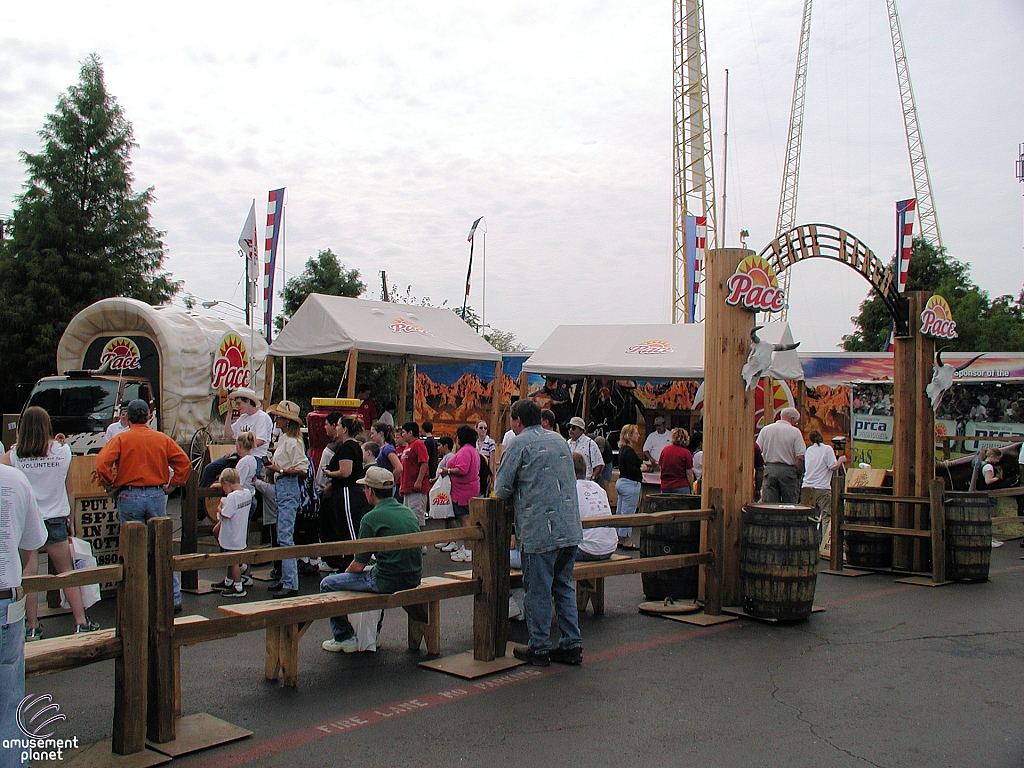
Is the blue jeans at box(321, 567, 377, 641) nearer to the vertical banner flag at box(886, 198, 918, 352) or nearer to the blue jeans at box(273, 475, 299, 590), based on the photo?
the blue jeans at box(273, 475, 299, 590)

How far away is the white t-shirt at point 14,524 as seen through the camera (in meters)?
3.63

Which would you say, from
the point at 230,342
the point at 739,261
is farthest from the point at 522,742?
the point at 230,342

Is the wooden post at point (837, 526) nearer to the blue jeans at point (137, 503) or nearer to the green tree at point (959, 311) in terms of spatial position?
the blue jeans at point (137, 503)

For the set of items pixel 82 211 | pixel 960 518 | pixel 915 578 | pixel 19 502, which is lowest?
pixel 915 578

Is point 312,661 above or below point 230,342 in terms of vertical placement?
below

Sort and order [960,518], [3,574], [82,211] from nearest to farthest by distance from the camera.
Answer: [3,574] → [960,518] → [82,211]

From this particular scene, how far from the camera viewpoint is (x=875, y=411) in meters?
21.1

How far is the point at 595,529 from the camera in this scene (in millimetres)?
7891

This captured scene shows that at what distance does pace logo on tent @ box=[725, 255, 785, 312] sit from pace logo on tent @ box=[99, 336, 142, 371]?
497 inches

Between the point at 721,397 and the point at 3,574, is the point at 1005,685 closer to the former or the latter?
the point at 721,397

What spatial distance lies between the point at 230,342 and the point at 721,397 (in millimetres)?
11865

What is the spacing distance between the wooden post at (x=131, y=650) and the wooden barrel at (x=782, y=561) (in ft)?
16.6

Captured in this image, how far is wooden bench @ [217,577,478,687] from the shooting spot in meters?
5.31

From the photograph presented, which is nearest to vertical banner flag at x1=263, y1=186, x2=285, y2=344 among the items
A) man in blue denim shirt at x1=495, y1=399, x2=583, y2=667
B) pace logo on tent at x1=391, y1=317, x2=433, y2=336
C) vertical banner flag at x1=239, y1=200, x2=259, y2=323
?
vertical banner flag at x1=239, y1=200, x2=259, y2=323
